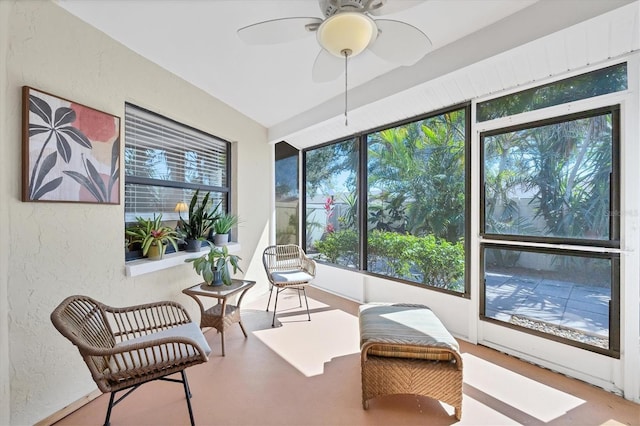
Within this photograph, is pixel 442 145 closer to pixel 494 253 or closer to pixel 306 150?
pixel 494 253

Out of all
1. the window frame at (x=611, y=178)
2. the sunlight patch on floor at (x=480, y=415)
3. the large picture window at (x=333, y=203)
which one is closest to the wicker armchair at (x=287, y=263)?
the large picture window at (x=333, y=203)

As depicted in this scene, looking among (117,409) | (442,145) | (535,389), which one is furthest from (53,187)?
(535,389)

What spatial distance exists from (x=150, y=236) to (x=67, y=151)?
2.87 ft

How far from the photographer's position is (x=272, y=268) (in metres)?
3.74

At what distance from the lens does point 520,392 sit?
1899 millimetres

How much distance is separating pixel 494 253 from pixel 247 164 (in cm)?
315

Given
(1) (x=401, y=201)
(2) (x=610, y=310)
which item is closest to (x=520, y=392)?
(2) (x=610, y=310)

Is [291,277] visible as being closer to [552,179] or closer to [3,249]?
[3,249]

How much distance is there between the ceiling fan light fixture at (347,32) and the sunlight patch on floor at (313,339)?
7.46ft

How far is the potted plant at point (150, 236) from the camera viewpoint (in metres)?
2.37

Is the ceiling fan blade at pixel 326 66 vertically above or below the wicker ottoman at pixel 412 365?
above

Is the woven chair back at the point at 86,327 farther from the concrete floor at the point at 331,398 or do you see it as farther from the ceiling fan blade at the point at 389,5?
the ceiling fan blade at the point at 389,5

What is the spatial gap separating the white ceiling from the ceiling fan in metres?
0.14

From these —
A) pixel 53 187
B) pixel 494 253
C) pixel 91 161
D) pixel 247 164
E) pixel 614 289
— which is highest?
pixel 247 164
